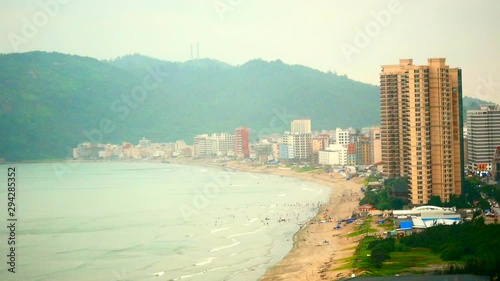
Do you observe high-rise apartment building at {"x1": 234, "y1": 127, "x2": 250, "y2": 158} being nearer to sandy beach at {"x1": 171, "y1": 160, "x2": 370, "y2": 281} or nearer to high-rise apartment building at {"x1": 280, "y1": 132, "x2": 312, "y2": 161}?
high-rise apartment building at {"x1": 280, "y1": 132, "x2": 312, "y2": 161}

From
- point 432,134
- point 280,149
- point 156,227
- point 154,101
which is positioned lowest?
point 156,227

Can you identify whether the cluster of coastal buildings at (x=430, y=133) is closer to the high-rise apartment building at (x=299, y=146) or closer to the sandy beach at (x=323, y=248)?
the sandy beach at (x=323, y=248)

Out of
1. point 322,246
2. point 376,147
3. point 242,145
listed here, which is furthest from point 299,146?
point 322,246

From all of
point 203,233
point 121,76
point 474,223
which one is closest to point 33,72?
point 121,76

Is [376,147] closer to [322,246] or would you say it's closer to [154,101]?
[322,246]

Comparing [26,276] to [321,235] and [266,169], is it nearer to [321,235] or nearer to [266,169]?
[321,235]
